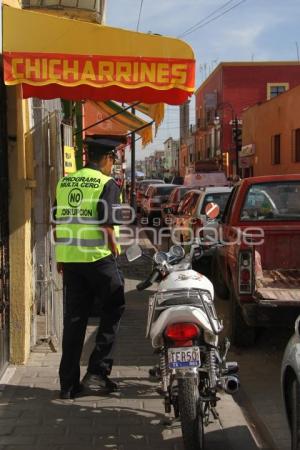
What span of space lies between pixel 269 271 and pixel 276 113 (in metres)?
26.2

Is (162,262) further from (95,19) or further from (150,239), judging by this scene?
(150,239)

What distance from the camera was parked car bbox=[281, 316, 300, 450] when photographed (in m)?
3.50

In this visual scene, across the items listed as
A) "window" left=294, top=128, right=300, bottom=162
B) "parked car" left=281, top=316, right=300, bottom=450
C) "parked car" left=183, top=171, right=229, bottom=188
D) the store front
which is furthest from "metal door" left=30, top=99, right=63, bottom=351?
"window" left=294, top=128, right=300, bottom=162

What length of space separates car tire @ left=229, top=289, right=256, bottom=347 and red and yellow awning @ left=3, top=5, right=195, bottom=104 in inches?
99.4

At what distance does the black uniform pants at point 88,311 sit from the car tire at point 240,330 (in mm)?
1939

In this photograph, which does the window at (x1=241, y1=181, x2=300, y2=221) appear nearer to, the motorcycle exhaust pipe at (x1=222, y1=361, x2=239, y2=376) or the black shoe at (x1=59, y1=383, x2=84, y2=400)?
the black shoe at (x1=59, y1=383, x2=84, y2=400)

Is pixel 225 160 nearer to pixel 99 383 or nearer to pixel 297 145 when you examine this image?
pixel 297 145

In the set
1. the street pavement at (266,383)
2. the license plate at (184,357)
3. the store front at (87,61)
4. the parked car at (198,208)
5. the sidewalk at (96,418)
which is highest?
the store front at (87,61)

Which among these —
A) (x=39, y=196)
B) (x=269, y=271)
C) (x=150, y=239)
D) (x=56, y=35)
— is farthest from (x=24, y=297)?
Result: (x=150, y=239)

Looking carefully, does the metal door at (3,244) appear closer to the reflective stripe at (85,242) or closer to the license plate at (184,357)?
the reflective stripe at (85,242)

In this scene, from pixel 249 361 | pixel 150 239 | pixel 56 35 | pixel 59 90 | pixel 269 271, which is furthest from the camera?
pixel 150 239

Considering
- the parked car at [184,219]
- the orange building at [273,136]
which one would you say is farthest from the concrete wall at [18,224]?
the orange building at [273,136]

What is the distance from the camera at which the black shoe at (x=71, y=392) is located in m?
4.86

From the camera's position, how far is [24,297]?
5.51m
